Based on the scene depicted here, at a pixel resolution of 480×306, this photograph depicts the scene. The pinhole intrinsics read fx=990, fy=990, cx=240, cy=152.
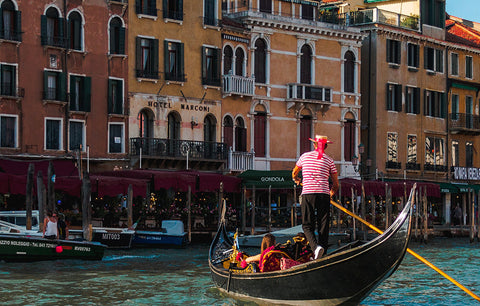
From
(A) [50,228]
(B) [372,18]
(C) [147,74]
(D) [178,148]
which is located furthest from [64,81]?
(B) [372,18]

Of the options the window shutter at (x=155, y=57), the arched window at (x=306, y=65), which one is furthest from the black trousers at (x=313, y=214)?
the arched window at (x=306, y=65)

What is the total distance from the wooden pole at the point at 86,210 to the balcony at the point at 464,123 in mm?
22243

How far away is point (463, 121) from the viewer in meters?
44.7

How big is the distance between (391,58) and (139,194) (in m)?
16.3

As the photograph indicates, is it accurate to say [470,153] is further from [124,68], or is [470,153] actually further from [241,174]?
[124,68]

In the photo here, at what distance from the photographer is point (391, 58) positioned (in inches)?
1626

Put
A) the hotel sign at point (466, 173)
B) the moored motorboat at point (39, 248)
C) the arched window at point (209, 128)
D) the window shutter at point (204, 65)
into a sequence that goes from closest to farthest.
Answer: the moored motorboat at point (39, 248) → the window shutter at point (204, 65) → the arched window at point (209, 128) → the hotel sign at point (466, 173)

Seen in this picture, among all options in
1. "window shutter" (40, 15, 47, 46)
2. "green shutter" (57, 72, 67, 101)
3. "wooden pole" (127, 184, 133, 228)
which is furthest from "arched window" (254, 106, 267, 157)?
"window shutter" (40, 15, 47, 46)

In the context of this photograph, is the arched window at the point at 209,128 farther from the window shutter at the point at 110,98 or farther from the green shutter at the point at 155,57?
the window shutter at the point at 110,98

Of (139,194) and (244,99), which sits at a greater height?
(244,99)

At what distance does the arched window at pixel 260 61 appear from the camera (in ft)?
119

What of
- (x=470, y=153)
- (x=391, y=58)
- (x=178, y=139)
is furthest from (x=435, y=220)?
(x=178, y=139)

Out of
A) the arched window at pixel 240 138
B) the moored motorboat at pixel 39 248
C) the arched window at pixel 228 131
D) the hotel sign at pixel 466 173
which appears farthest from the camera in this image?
the hotel sign at pixel 466 173

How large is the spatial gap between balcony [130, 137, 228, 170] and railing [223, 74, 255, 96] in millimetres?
1985
